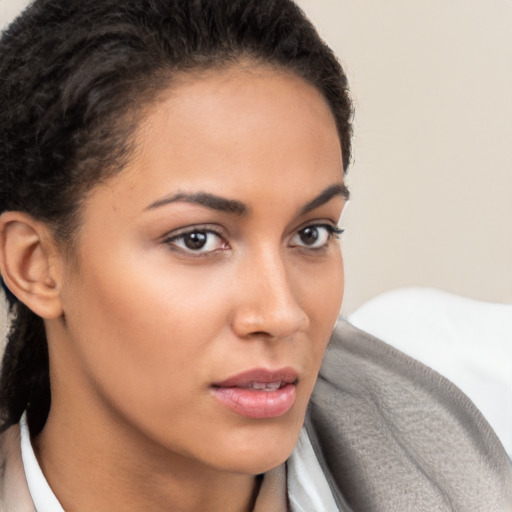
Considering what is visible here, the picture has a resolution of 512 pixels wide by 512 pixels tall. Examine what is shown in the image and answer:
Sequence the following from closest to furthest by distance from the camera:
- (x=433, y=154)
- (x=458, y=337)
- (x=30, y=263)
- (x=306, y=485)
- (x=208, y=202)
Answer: (x=208, y=202)
(x=30, y=263)
(x=306, y=485)
(x=458, y=337)
(x=433, y=154)

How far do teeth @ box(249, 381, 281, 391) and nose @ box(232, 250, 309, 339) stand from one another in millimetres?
62

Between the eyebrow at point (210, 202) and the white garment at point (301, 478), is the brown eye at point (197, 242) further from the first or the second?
the white garment at point (301, 478)

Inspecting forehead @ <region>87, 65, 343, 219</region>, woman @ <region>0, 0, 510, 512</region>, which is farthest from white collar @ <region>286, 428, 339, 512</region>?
forehead @ <region>87, 65, 343, 219</region>

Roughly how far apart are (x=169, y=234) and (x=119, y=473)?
0.37 metres

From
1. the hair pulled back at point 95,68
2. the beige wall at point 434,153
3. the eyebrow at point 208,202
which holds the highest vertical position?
the beige wall at point 434,153

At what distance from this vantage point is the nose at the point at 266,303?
3.80 ft

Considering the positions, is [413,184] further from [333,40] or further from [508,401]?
[508,401]

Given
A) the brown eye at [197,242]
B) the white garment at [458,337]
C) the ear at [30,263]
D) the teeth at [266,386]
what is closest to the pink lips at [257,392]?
the teeth at [266,386]

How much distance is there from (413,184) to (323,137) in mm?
1090

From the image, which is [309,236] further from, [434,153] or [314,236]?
[434,153]

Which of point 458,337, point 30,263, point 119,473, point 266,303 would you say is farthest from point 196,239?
point 458,337

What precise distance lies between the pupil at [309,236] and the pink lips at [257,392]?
0.58 feet

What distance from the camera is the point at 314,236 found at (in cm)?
131

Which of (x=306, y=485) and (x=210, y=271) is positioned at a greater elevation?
(x=210, y=271)
